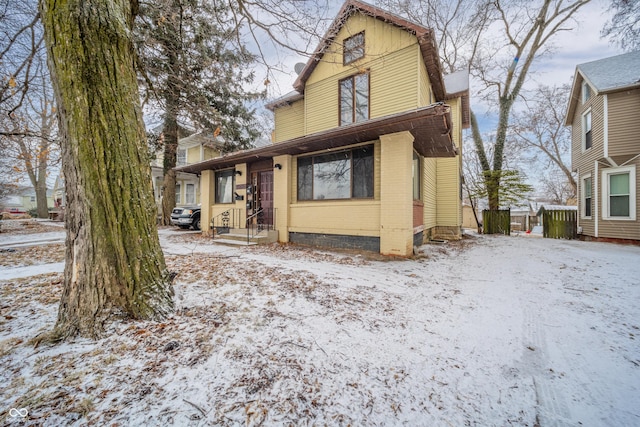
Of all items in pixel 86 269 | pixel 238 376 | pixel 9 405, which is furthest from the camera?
pixel 86 269

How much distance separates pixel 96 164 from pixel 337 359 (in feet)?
9.19

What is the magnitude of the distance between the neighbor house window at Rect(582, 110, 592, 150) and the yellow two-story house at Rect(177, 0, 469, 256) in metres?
5.45

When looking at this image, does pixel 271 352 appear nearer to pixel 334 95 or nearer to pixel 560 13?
pixel 334 95

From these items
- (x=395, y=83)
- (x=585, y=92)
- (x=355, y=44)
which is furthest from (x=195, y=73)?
(x=585, y=92)

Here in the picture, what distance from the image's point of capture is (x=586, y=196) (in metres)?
10.7

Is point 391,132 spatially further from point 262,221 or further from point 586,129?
point 586,129

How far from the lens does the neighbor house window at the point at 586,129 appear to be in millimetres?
10586

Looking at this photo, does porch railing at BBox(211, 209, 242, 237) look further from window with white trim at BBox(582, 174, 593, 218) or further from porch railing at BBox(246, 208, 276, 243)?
window with white trim at BBox(582, 174, 593, 218)

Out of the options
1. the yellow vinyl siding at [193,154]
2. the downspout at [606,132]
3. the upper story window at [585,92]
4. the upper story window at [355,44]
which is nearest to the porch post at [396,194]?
the upper story window at [355,44]

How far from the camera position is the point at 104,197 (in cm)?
224

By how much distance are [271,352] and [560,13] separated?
20989 mm

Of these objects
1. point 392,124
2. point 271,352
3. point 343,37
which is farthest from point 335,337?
point 343,37

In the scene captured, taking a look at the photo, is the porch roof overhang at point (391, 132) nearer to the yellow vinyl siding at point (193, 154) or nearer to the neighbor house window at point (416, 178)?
the neighbor house window at point (416, 178)

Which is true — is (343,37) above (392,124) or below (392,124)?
above
